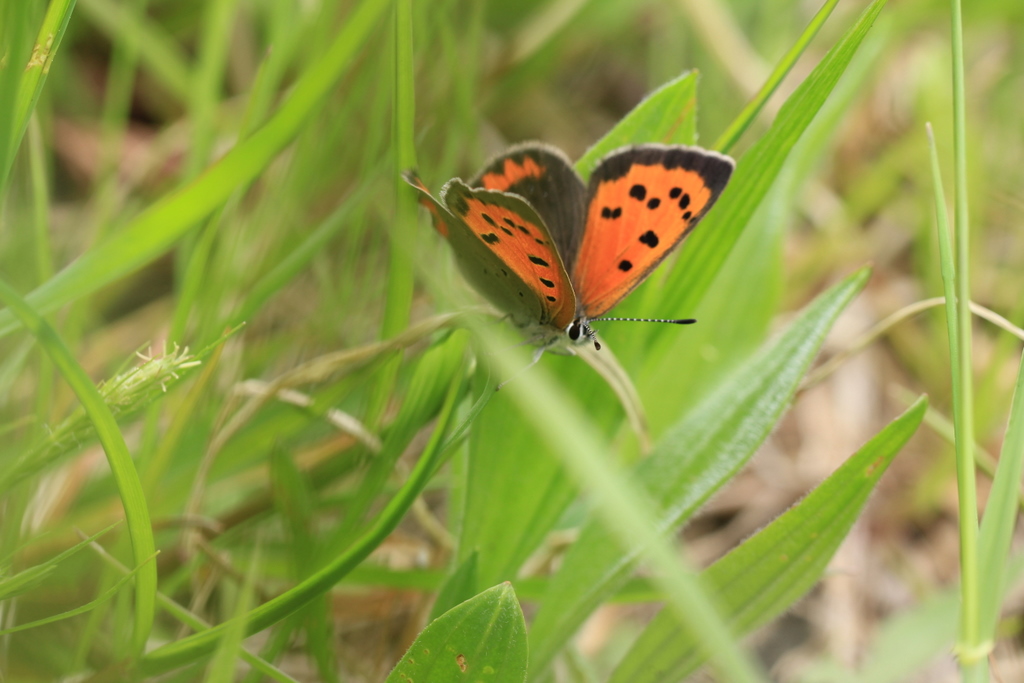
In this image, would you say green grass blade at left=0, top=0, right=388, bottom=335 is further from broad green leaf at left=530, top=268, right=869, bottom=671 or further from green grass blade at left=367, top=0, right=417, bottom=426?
broad green leaf at left=530, top=268, right=869, bottom=671

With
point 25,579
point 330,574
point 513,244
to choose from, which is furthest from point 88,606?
point 513,244

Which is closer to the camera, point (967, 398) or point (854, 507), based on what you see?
point (967, 398)

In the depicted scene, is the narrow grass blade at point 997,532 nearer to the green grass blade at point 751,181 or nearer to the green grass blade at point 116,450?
the green grass blade at point 751,181

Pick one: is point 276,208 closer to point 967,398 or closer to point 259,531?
point 259,531

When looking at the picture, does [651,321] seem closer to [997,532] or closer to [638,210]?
[638,210]

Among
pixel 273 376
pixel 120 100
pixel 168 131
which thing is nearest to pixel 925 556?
pixel 273 376

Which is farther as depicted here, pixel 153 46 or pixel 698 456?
pixel 153 46
